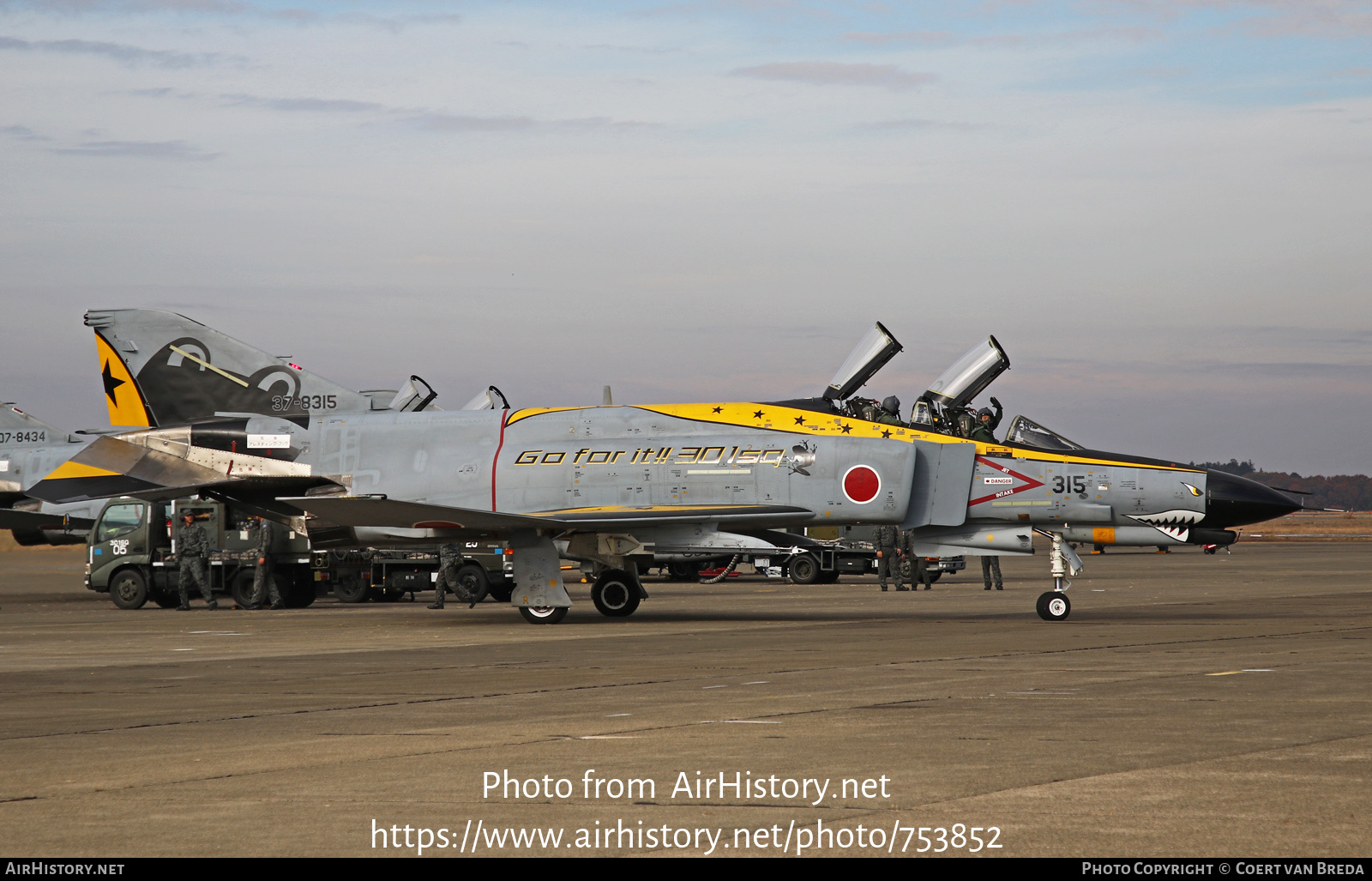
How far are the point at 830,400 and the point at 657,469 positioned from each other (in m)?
2.72

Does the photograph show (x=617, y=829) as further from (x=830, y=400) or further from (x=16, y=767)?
(x=830, y=400)

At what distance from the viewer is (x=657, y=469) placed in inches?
785

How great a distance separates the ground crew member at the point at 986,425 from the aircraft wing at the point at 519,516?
8.72 ft

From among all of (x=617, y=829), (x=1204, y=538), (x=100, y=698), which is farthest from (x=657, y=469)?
(x=617, y=829)

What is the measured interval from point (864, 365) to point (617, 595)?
16.8ft

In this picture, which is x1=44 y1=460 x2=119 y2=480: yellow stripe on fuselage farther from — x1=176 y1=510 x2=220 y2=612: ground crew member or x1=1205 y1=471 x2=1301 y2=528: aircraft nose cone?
x1=1205 y1=471 x2=1301 y2=528: aircraft nose cone

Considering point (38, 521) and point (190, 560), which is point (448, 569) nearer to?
point (190, 560)

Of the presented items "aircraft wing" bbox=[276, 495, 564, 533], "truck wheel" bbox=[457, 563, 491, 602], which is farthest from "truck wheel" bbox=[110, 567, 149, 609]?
"aircraft wing" bbox=[276, 495, 564, 533]

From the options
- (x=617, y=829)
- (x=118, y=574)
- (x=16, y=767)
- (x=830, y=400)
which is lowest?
(x=118, y=574)

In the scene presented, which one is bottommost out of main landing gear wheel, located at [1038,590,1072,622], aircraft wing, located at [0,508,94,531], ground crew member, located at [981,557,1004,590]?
aircraft wing, located at [0,508,94,531]

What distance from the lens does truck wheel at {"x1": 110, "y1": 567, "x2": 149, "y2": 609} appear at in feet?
86.3

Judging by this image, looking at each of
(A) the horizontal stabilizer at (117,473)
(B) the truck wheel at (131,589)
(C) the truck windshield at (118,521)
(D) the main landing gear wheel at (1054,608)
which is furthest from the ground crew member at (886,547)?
(C) the truck windshield at (118,521)

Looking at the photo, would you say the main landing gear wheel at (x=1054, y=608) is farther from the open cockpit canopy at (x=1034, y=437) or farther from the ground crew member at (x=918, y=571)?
the ground crew member at (x=918, y=571)

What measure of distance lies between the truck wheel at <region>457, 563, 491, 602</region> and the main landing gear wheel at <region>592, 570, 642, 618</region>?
5915mm
